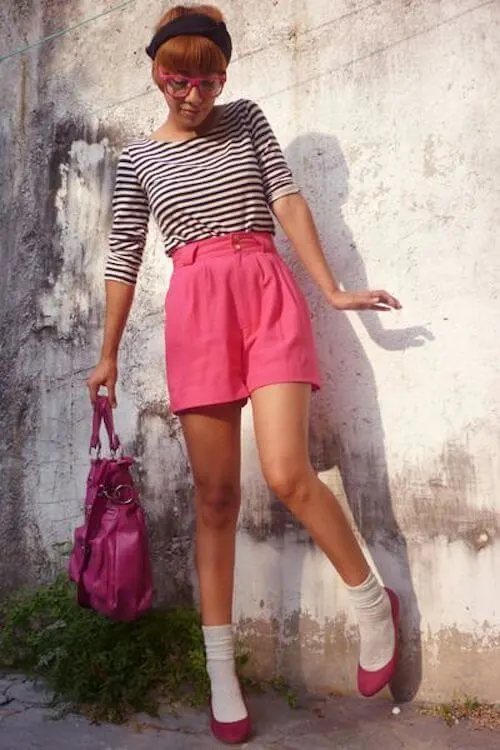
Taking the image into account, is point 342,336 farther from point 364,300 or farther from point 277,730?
point 277,730

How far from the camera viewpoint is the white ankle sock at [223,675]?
2355 mm

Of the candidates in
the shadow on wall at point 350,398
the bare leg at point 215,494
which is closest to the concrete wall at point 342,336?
the shadow on wall at point 350,398

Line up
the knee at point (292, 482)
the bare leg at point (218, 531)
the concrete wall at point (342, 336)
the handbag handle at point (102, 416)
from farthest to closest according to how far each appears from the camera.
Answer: the handbag handle at point (102, 416), the concrete wall at point (342, 336), the bare leg at point (218, 531), the knee at point (292, 482)

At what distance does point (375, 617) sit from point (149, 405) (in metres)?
1.27

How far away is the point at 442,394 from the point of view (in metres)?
2.55

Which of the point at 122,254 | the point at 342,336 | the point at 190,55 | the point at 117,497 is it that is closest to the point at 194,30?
the point at 190,55

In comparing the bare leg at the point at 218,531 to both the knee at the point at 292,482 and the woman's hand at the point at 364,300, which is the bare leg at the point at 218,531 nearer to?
the knee at the point at 292,482

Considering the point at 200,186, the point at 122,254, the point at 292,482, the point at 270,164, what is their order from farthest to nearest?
the point at 122,254 < the point at 270,164 < the point at 200,186 < the point at 292,482

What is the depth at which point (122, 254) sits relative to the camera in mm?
2592

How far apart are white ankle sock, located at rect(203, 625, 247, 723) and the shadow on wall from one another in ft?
1.91

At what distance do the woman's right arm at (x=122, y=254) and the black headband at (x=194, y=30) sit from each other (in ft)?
1.36

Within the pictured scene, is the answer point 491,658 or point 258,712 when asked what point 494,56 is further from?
point 258,712

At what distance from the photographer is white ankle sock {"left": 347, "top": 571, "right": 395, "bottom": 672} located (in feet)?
7.70

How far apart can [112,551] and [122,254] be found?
1.04 m
